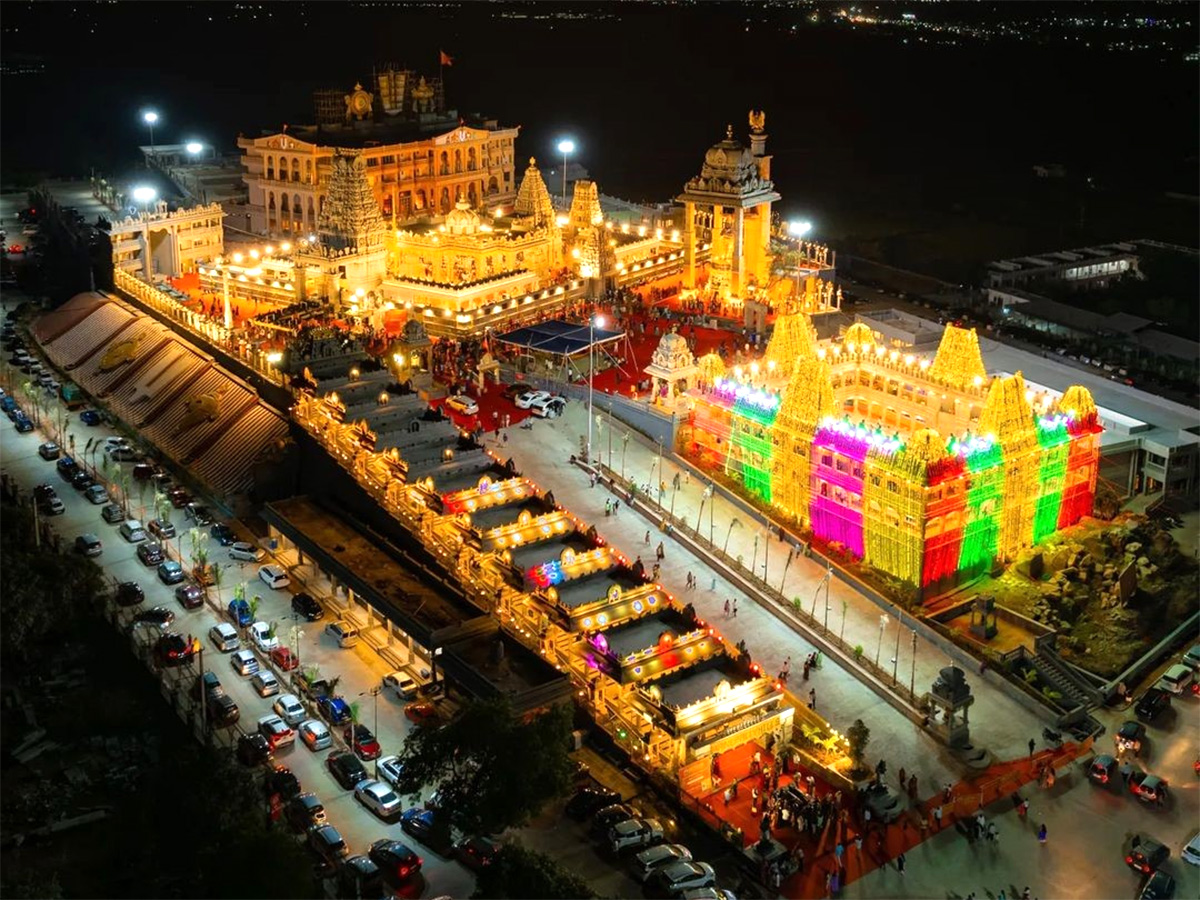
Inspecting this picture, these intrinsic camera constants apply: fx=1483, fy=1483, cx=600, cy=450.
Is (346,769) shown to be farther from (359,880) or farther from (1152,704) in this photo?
(1152,704)

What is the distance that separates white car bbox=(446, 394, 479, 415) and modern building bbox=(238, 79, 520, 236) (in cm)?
3145

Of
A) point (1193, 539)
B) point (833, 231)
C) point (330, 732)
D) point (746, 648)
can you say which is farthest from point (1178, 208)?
point (330, 732)

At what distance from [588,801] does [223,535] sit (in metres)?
22.1

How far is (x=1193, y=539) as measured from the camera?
195 ft

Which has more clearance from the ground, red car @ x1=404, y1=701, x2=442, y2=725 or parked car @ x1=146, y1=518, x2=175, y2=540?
parked car @ x1=146, y1=518, x2=175, y2=540

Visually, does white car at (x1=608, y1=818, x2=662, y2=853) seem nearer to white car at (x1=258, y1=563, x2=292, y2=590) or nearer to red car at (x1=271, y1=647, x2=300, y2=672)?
red car at (x1=271, y1=647, x2=300, y2=672)

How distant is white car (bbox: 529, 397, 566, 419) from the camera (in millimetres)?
66625

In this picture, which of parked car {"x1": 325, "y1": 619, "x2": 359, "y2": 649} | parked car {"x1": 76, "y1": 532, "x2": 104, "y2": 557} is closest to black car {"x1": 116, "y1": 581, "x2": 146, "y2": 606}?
parked car {"x1": 76, "y1": 532, "x2": 104, "y2": 557}

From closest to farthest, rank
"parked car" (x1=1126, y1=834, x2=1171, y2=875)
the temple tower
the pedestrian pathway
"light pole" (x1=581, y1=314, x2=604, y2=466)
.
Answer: "parked car" (x1=1126, y1=834, x2=1171, y2=875) < the pedestrian pathway < "light pole" (x1=581, y1=314, x2=604, y2=466) < the temple tower

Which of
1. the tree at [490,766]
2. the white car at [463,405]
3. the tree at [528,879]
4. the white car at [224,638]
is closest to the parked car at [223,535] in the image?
the white car at [224,638]

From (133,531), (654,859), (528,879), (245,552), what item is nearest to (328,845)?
(528,879)

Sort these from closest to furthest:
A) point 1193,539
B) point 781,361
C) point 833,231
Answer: point 1193,539
point 781,361
point 833,231

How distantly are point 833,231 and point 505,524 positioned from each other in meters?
85.0

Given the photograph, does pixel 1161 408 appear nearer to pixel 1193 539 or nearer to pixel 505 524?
pixel 1193 539
